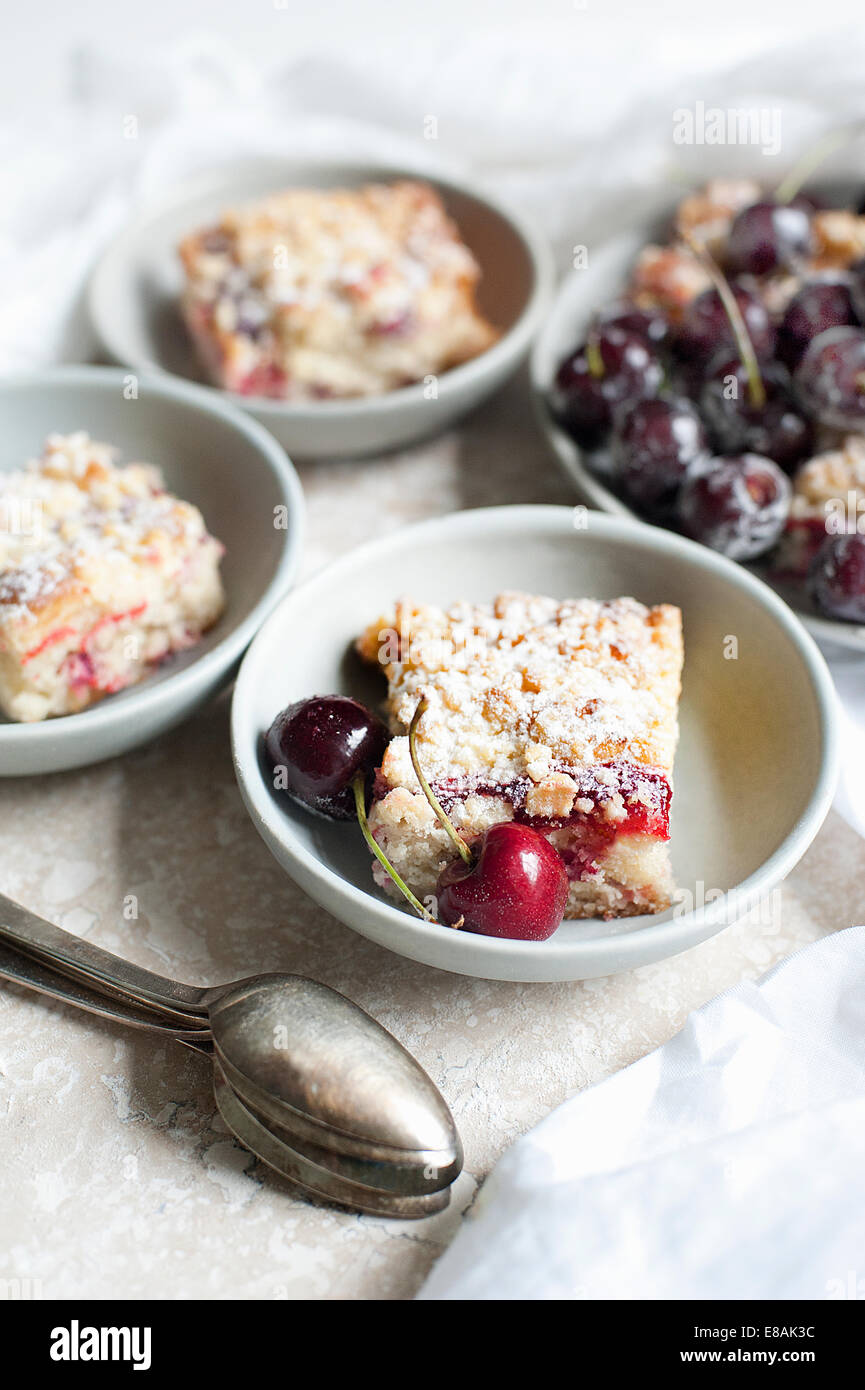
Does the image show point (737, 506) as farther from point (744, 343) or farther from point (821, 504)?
point (744, 343)

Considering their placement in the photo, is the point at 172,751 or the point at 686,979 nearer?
the point at 686,979

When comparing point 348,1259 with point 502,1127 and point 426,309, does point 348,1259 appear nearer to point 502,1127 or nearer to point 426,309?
point 502,1127

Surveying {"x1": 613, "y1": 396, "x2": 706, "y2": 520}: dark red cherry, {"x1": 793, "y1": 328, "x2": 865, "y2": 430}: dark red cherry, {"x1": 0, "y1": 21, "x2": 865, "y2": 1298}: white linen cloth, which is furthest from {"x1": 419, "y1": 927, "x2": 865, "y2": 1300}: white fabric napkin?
{"x1": 793, "y1": 328, "x2": 865, "y2": 430}: dark red cherry

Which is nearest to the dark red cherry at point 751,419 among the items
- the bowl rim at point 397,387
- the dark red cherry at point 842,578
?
the dark red cherry at point 842,578

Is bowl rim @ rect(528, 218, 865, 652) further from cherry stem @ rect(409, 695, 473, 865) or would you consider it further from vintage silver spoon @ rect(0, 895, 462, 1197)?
vintage silver spoon @ rect(0, 895, 462, 1197)

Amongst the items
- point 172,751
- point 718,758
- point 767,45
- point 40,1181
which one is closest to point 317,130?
point 767,45

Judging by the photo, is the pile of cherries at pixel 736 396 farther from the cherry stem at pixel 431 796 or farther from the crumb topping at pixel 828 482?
the cherry stem at pixel 431 796
